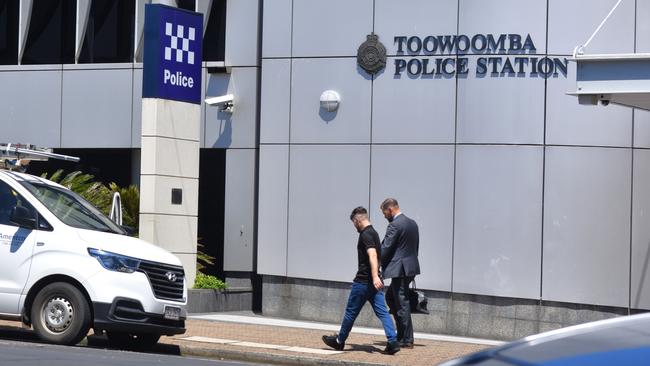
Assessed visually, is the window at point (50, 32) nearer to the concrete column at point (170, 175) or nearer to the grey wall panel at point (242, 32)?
the grey wall panel at point (242, 32)

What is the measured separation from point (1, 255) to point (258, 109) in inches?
329

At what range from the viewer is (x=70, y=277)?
43.9 feet

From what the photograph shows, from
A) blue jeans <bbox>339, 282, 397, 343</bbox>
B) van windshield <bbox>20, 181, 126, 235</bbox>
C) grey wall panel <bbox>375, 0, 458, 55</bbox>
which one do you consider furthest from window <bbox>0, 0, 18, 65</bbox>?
blue jeans <bbox>339, 282, 397, 343</bbox>

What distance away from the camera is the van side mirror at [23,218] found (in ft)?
44.2

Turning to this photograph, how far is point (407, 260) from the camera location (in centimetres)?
1462

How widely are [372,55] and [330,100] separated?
101cm

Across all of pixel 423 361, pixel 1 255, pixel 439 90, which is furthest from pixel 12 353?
pixel 439 90

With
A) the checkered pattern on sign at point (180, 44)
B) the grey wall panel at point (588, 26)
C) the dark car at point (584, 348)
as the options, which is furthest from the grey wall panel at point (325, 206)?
the dark car at point (584, 348)

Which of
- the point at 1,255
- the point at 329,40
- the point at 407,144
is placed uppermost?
the point at 329,40

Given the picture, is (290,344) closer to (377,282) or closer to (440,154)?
(377,282)

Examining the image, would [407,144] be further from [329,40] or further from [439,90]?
[329,40]

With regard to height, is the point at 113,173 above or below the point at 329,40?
below

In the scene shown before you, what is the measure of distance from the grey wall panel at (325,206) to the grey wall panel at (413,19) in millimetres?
1919

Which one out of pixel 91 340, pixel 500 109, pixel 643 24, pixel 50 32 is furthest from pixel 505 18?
pixel 50 32
